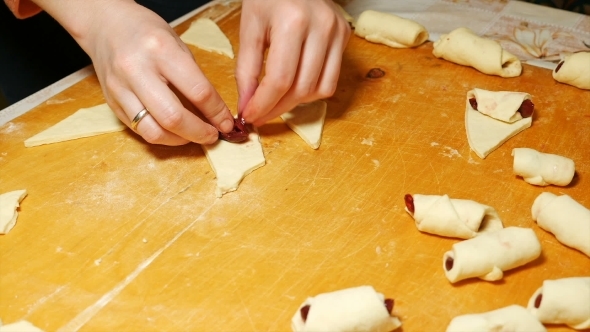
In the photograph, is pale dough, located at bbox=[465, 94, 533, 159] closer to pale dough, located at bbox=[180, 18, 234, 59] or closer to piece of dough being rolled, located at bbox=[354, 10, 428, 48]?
piece of dough being rolled, located at bbox=[354, 10, 428, 48]

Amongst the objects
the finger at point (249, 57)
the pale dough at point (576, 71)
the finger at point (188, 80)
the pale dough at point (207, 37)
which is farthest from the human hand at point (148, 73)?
the pale dough at point (576, 71)

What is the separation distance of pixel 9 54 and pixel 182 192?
1.16 metres

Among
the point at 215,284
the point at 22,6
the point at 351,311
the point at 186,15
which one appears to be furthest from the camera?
the point at 186,15

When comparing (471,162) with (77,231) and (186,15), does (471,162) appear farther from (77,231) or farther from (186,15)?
(186,15)

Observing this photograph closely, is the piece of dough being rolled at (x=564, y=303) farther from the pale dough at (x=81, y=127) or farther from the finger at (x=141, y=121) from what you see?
the pale dough at (x=81, y=127)

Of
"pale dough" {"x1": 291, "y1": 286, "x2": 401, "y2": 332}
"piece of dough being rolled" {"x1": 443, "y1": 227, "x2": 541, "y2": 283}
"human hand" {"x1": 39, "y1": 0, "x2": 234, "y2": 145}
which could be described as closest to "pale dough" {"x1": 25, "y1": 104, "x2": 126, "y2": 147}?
"human hand" {"x1": 39, "y1": 0, "x2": 234, "y2": 145}

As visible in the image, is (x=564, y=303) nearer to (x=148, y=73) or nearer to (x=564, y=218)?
(x=564, y=218)

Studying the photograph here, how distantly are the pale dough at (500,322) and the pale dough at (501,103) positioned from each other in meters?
0.76

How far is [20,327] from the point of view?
1.30 metres

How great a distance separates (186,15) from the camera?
97.4 inches

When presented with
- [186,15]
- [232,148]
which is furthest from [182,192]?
[186,15]

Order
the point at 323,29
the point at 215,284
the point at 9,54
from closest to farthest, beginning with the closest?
1. the point at 215,284
2. the point at 323,29
3. the point at 9,54

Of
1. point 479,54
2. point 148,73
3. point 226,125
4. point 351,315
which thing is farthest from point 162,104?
point 479,54

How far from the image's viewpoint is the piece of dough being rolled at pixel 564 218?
1.46 metres
